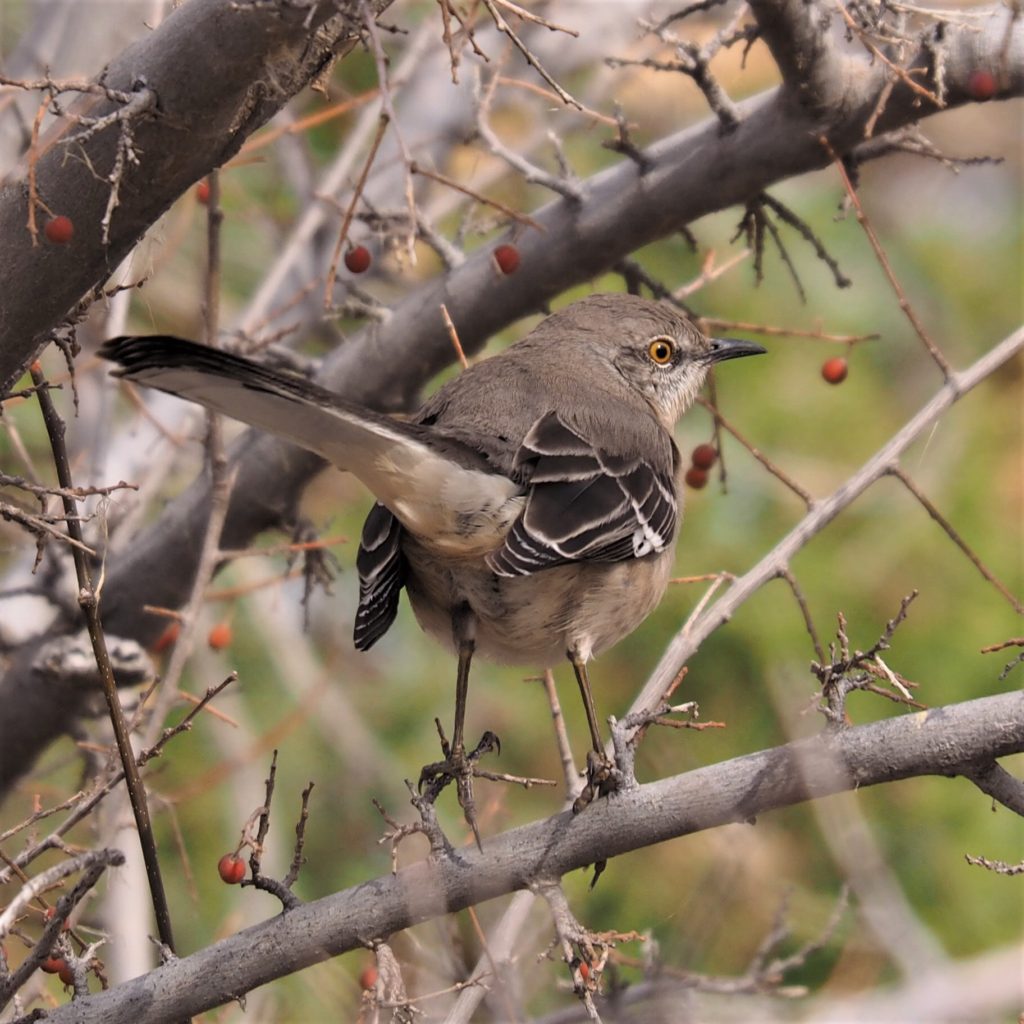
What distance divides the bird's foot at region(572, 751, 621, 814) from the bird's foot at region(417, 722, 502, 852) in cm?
21

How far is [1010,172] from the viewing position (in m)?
10.4

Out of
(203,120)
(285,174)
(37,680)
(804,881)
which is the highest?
(285,174)

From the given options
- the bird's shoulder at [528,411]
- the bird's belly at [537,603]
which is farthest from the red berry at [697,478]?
the bird's belly at [537,603]

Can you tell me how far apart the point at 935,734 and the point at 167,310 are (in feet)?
19.8

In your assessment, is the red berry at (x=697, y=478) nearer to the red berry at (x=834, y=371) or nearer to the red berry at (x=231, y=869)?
the red berry at (x=834, y=371)

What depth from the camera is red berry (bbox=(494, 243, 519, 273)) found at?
4262 millimetres

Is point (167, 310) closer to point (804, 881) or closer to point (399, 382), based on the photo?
point (399, 382)

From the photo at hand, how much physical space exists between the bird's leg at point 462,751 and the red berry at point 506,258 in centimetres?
114

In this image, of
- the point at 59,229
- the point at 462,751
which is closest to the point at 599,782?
the point at 462,751

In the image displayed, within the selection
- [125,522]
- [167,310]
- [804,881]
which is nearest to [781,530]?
[804,881]

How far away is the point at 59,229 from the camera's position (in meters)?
2.63

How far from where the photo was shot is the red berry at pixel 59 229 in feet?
8.64

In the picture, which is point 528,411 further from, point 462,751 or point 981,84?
point 981,84

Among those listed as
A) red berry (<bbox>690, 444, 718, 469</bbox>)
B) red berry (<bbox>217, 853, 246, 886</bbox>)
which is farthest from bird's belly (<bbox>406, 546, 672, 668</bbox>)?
red berry (<bbox>217, 853, 246, 886</bbox>)
